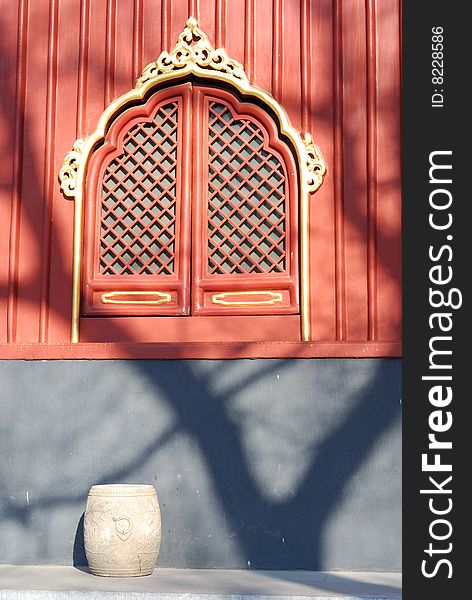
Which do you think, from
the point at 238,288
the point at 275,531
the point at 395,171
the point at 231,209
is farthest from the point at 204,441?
the point at 395,171

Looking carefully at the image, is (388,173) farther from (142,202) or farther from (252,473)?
(252,473)

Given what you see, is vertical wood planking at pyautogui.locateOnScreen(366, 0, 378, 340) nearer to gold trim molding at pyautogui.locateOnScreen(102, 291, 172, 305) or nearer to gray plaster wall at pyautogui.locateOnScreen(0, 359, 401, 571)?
gray plaster wall at pyautogui.locateOnScreen(0, 359, 401, 571)

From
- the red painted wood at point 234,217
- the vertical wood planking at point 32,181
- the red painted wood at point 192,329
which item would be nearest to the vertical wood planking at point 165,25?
the red painted wood at point 234,217

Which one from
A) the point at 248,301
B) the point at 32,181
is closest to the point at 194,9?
the point at 32,181

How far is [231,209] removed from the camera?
28.7 feet

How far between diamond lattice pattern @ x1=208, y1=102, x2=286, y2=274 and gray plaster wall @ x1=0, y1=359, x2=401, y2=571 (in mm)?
1099

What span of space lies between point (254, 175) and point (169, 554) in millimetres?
3030

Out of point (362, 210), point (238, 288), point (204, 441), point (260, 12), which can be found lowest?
point (204, 441)

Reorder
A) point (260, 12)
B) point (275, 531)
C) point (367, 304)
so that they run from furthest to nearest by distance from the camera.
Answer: point (260, 12)
point (367, 304)
point (275, 531)

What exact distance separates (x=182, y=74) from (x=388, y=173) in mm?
1867

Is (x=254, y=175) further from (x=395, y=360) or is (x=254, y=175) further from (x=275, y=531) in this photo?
(x=275, y=531)

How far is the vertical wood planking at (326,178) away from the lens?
8438 mm

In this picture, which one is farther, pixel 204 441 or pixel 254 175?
pixel 254 175

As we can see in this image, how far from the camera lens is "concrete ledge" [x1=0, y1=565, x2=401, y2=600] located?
21.1 feet
